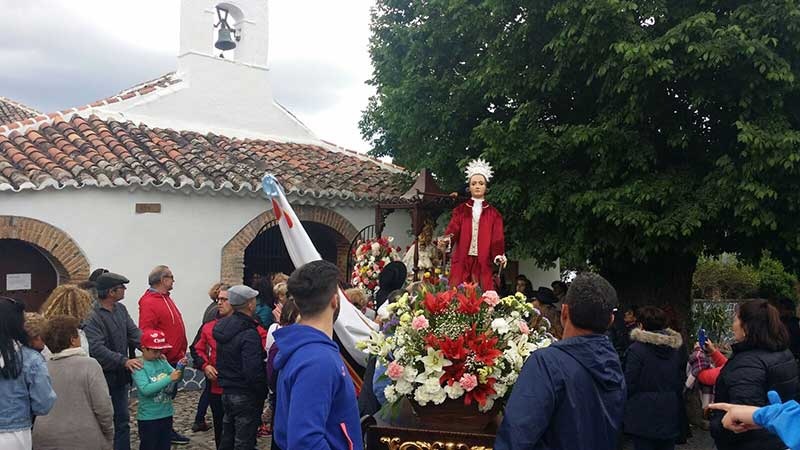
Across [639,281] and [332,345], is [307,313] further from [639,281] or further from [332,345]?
[639,281]

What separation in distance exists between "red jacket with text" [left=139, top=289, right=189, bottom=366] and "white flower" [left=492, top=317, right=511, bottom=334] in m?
3.84

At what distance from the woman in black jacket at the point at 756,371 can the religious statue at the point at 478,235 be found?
290 centimetres

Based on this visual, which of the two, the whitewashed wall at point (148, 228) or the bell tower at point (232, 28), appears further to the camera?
the bell tower at point (232, 28)

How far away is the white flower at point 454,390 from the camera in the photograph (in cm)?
320

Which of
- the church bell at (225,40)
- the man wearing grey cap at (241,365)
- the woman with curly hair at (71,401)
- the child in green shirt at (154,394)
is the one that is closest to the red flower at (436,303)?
the woman with curly hair at (71,401)

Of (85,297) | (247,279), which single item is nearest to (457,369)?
(85,297)

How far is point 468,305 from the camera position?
3.34 m

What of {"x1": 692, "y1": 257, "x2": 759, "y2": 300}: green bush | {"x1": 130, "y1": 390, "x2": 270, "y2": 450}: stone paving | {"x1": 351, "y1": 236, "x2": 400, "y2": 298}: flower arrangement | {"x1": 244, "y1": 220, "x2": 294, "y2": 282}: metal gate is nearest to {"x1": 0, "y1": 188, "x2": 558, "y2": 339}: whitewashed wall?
{"x1": 244, "y1": 220, "x2": 294, "y2": 282}: metal gate

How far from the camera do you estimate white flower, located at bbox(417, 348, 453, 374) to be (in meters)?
3.22

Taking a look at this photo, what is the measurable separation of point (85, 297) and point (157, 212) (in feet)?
16.5

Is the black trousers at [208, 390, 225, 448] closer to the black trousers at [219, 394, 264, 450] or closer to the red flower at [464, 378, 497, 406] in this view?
the black trousers at [219, 394, 264, 450]

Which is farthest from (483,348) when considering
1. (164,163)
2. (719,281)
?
(719,281)

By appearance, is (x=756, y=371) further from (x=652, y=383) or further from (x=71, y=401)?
(x=71, y=401)

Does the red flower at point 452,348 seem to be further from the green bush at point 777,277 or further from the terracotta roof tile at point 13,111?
the green bush at point 777,277
